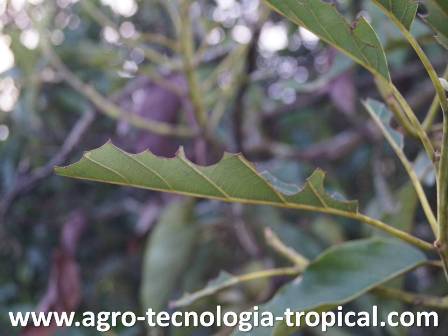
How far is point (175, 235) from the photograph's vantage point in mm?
1075

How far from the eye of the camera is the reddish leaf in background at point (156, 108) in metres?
1.16

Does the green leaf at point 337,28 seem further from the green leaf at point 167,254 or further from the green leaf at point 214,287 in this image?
the green leaf at point 167,254

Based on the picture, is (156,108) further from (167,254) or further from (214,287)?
(214,287)

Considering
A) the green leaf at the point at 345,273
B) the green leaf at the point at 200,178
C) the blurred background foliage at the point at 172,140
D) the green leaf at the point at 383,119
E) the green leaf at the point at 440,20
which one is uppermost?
the blurred background foliage at the point at 172,140

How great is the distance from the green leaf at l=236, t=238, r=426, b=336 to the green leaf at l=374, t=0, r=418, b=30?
23 centimetres

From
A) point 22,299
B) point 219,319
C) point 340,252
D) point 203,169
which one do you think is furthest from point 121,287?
point 203,169

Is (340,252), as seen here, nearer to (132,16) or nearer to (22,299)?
(22,299)

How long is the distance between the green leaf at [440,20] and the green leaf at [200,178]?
13 cm

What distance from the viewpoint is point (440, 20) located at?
460mm

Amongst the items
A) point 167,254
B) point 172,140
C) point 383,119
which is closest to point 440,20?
point 383,119

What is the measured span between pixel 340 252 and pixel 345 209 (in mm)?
138

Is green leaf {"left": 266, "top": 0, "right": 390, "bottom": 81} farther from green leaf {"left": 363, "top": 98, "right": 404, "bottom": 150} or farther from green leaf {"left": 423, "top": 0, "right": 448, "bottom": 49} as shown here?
green leaf {"left": 363, "top": 98, "right": 404, "bottom": 150}

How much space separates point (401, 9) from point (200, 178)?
0.60ft

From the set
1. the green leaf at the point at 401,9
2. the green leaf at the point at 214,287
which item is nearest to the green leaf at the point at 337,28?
the green leaf at the point at 401,9
